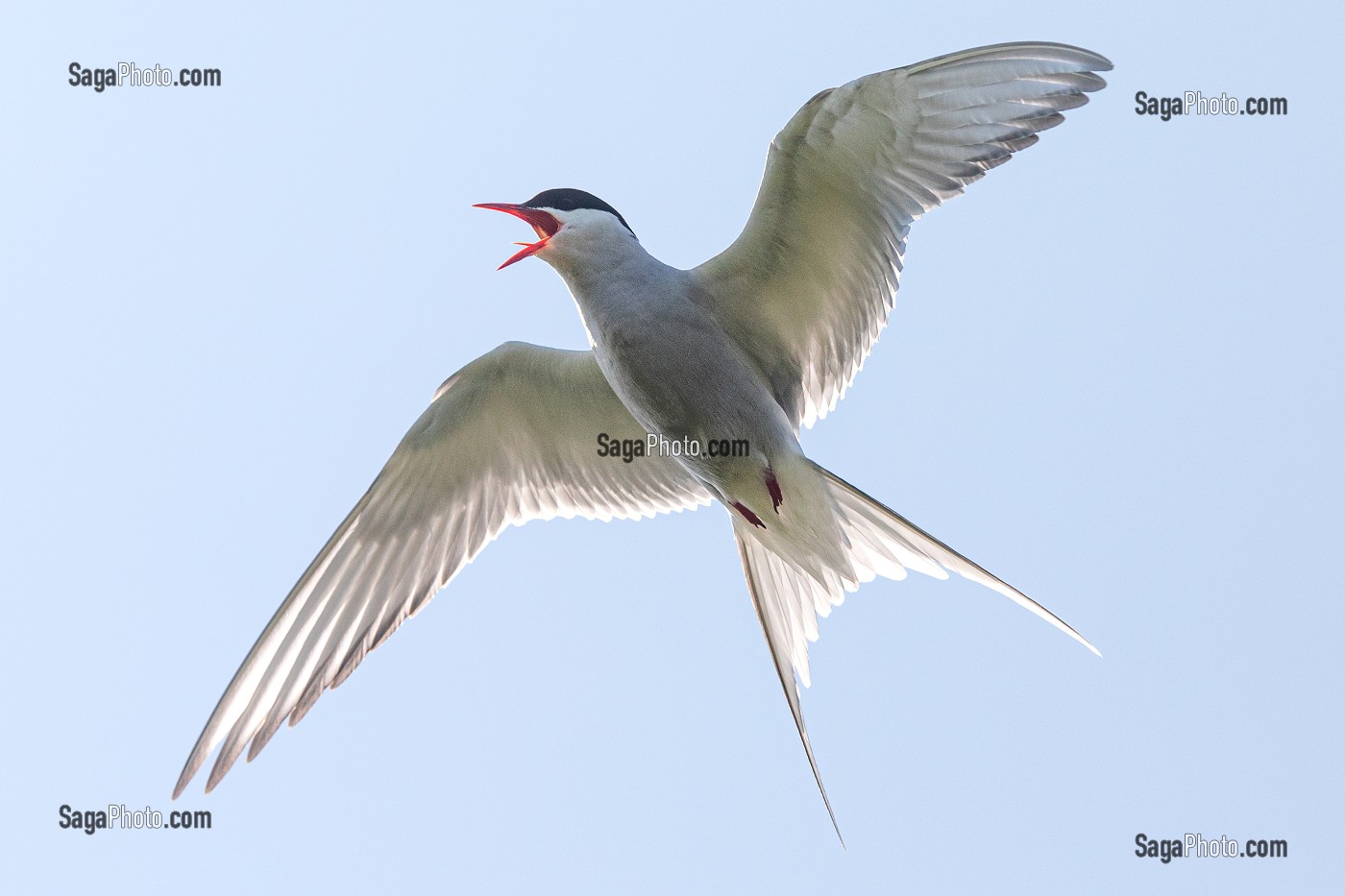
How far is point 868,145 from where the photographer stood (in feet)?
19.2

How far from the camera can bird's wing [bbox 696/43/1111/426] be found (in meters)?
5.77

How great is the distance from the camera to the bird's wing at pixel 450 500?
6461mm

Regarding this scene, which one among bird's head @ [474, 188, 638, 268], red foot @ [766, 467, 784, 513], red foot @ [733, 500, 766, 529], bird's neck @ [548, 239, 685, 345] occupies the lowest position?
red foot @ [733, 500, 766, 529]

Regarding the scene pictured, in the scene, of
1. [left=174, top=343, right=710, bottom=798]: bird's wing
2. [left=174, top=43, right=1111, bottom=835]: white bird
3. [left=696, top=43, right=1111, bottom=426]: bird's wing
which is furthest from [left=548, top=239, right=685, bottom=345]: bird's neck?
[left=174, top=343, right=710, bottom=798]: bird's wing

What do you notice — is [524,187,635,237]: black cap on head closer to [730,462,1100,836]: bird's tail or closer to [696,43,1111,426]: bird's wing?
[696,43,1111,426]: bird's wing

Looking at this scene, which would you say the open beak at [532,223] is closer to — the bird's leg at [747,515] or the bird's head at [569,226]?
the bird's head at [569,226]

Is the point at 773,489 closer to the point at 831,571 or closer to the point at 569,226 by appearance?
the point at 831,571

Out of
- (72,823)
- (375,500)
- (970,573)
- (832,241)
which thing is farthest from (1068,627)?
(72,823)

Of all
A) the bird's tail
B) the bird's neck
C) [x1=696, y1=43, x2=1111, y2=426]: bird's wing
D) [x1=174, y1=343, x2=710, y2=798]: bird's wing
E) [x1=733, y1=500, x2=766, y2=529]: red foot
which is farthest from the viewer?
[x1=174, y1=343, x2=710, y2=798]: bird's wing

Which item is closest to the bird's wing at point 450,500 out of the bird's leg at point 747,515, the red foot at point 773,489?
the bird's leg at point 747,515

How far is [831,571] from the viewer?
612 centimetres

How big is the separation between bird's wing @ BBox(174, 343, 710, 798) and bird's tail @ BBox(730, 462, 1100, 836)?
0.73 meters

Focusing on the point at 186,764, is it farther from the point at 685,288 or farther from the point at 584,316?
the point at 685,288

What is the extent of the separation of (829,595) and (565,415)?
159 centimetres
